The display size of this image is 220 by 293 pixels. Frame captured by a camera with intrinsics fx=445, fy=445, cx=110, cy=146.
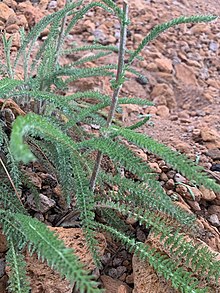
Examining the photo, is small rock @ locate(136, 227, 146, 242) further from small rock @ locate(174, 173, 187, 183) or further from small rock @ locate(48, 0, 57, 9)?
small rock @ locate(48, 0, 57, 9)

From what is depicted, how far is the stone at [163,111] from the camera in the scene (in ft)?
6.66

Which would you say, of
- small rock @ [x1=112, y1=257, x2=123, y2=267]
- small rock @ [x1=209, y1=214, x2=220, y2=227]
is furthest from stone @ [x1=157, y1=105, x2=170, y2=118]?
small rock @ [x1=112, y1=257, x2=123, y2=267]

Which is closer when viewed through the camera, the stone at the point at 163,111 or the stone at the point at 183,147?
the stone at the point at 183,147

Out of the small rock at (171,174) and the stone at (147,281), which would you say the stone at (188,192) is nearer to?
the small rock at (171,174)

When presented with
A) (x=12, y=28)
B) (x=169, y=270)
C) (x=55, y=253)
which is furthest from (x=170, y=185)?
(x=12, y=28)

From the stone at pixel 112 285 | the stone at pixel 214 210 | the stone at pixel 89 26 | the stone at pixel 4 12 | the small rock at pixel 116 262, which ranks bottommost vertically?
the stone at pixel 112 285

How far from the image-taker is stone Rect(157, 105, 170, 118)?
6.66 feet

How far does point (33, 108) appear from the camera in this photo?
1.64 m

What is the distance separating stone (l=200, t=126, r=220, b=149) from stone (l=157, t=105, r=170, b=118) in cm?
31

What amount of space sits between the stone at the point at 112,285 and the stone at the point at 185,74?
139 cm

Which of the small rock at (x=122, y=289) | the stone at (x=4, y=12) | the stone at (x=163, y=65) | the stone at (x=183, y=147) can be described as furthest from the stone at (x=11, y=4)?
the small rock at (x=122, y=289)

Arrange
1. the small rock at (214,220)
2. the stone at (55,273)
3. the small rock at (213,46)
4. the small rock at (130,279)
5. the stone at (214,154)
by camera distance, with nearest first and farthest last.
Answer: the stone at (55,273), the small rock at (130,279), the small rock at (214,220), the stone at (214,154), the small rock at (213,46)

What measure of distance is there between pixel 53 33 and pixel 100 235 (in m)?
0.73

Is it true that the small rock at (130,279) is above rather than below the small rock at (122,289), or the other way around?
below
